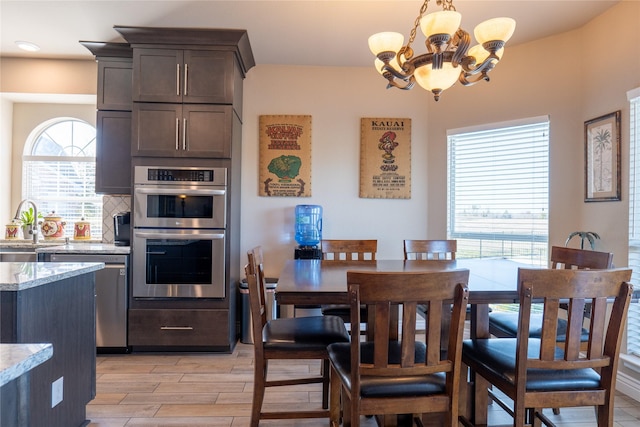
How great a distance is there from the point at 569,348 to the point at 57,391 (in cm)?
234

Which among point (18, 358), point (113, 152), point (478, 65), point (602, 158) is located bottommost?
point (18, 358)

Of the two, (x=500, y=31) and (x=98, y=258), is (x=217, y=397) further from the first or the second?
(x=500, y=31)

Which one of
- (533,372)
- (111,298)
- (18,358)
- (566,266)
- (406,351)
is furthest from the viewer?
(111,298)

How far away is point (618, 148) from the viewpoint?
8.46 ft

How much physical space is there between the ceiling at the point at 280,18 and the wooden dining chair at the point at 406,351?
90.3 inches

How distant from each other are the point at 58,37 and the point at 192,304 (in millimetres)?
2760

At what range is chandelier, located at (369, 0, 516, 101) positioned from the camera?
1729 mm

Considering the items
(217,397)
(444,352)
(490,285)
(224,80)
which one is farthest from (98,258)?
(490,285)

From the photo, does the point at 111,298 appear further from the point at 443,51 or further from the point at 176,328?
the point at 443,51

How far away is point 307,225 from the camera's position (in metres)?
3.65

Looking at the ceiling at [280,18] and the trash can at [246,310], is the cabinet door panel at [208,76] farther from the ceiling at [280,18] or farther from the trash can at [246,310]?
the trash can at [246,310]

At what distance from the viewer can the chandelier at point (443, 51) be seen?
1.73 meters

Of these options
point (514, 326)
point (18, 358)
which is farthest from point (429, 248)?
point (18, 358)

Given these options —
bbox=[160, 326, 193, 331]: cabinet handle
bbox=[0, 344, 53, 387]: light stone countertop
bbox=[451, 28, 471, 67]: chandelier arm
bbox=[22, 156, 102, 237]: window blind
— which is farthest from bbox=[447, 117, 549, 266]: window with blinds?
bbox=[22, 156, 102, 237]: window blind
